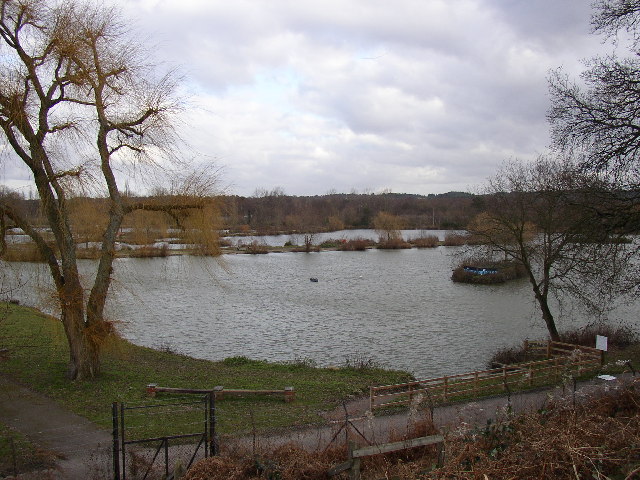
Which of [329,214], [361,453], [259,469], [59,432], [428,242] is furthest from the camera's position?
[329,214]

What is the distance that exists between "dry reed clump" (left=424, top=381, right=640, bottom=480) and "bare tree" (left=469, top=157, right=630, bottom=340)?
1104 cm

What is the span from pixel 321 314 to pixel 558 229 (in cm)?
1516

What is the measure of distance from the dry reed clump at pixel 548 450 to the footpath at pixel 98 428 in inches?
67.4

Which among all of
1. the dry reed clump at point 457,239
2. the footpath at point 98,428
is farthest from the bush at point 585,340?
the dry reed clump at point 457,239

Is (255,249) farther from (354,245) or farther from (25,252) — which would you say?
(25,252)

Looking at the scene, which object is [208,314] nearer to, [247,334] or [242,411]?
[247,334]

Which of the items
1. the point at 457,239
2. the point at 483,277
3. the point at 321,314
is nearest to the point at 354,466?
the point at 321,314

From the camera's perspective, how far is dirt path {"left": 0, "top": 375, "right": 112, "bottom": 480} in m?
9.71

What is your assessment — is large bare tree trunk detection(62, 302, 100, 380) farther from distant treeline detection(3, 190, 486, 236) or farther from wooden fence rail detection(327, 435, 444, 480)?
distant treeline detection(3, 190, 486, 236)

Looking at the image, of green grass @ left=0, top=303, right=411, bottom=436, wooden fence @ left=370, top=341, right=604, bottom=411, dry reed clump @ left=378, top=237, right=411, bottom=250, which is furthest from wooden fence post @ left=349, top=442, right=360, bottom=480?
dry reed clump @ left=378, top=237, right=411, bottom=250

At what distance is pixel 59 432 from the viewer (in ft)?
38.8

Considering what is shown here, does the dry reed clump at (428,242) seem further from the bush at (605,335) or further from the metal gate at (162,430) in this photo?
the metal gate at (162,430)

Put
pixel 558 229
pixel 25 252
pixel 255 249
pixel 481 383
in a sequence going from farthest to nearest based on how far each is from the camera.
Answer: pixel 255 249 → pixel 558 229 → pixel 481 383 → pixel 25 252

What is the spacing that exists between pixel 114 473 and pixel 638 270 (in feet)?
56.1
